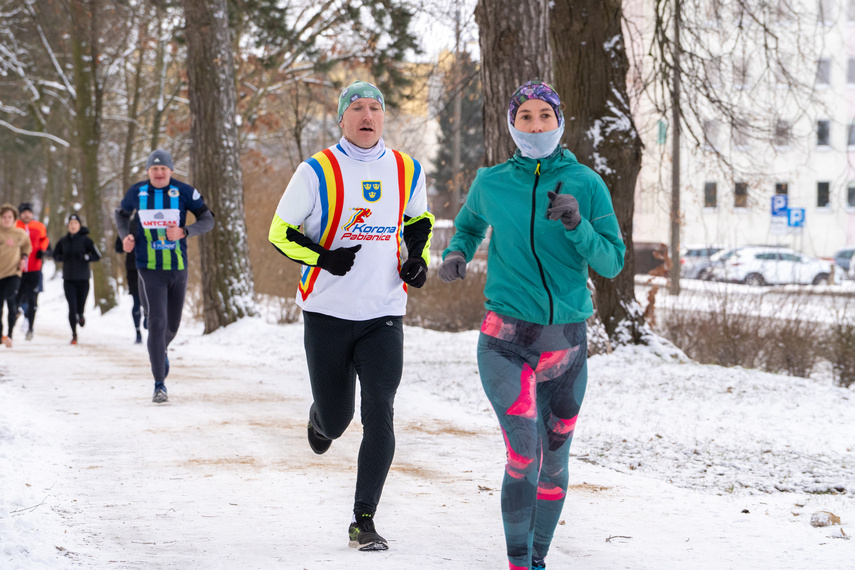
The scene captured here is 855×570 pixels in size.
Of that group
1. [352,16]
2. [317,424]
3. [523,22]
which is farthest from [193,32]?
[317,424]

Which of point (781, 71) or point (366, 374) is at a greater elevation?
point (781, 71)

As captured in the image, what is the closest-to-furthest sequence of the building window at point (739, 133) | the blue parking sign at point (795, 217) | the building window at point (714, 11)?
the building window at point (714, 11)
the building window at point (739, 133)
the blue parking sign at point (795, 217)

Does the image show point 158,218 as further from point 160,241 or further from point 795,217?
point 795,217

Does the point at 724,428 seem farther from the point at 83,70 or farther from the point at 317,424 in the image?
the point at 83,70

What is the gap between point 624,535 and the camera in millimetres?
4547

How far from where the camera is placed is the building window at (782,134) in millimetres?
14023

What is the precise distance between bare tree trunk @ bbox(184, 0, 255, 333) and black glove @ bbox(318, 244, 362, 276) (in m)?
11.0

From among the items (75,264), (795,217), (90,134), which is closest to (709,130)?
(795,217)

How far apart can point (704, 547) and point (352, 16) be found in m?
17.0

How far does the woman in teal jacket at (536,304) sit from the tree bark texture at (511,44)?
21.3 ft

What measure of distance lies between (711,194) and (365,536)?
46.9ft

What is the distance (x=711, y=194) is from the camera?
17.1 meters

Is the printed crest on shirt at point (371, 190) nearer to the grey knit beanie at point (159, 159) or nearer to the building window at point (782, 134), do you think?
the grey knit beanie at point (159, 159)

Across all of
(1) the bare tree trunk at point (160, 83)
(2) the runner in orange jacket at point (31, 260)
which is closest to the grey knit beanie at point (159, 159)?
(2) the runner in orange jacket at point (31, 260)
